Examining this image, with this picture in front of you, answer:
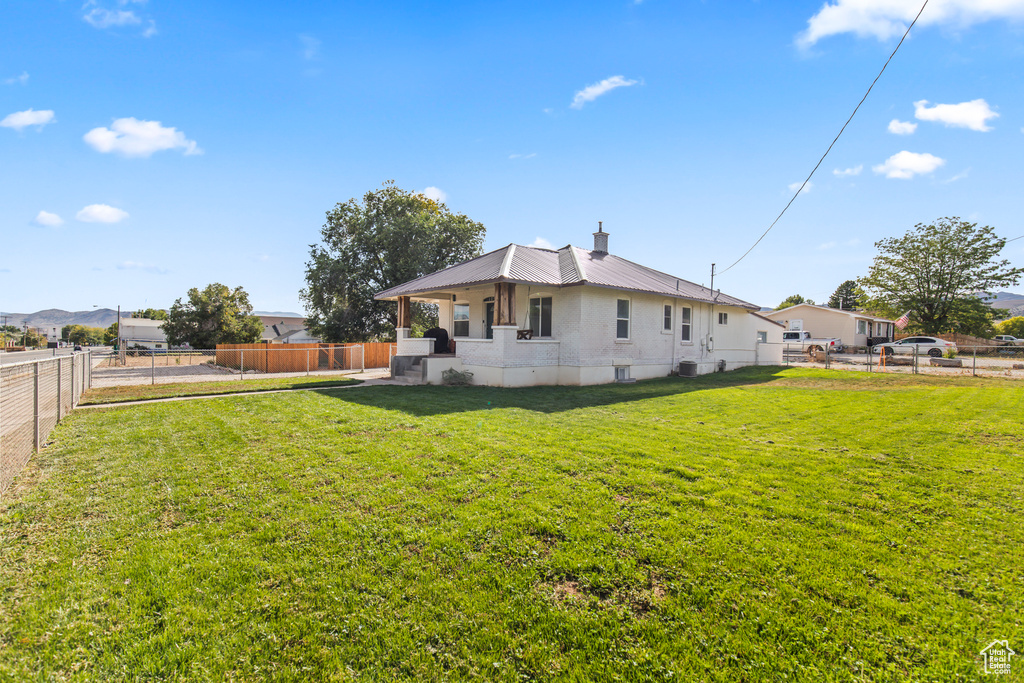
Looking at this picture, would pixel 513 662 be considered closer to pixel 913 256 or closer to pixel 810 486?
pixel 810 486

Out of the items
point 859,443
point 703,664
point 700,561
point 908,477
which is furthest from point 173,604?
point 859,443

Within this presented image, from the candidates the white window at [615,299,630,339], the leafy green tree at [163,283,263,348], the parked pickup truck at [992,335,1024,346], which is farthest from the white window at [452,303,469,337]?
the parked pickup truck at [992,335,1024,346]

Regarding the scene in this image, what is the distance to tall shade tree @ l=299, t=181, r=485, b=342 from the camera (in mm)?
29891

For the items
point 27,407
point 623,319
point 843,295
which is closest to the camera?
point 27,407

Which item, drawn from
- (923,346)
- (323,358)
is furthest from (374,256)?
(923,346)

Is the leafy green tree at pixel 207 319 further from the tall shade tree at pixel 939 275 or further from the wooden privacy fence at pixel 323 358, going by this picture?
the tall shade tree at pixel 939 275

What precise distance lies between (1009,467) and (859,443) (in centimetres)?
156

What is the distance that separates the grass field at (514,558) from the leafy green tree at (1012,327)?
71.6m

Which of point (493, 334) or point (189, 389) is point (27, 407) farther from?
point (493, 334)

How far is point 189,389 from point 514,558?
545 inches

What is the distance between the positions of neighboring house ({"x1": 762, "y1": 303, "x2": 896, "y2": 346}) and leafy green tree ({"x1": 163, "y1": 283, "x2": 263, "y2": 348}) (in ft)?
151

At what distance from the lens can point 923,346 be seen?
31.5 meters

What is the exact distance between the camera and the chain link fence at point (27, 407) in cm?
527

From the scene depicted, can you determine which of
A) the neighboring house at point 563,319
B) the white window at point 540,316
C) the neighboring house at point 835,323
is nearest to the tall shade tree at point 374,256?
the neighboring house at point 563,319
